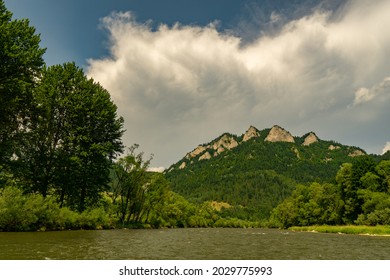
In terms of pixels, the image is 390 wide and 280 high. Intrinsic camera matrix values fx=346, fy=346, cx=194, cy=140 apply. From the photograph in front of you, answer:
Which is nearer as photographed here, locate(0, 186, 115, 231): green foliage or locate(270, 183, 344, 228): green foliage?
locate(0, 186, 115, 231): green foliage

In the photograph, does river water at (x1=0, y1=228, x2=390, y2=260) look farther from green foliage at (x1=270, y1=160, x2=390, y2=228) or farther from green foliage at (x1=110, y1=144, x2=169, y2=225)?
green foliage at (x1=270, y1=160, x2=390, y2=228)

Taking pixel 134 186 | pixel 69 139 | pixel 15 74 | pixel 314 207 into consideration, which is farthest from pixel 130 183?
pixel 314 207

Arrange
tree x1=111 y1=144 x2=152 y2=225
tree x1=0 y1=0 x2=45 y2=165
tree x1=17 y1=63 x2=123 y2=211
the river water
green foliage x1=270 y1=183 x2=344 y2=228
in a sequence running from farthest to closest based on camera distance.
Answer: green foliage x1=270 y1=183 x2=344 y2=228 → tree x1=111 y1=144 x2=152 y2=225 → tree x1=17 y1=63 x2=123 y2=211 → tree x1=0 y1=0 x2=45 y2=165 → the river water

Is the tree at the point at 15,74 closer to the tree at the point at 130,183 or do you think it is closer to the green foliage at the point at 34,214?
the green foliage at the point at 34,214

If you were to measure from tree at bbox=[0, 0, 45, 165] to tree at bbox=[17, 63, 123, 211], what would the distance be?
1720 mm

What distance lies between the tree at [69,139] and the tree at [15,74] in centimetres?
172

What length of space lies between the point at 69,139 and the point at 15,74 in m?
10.5

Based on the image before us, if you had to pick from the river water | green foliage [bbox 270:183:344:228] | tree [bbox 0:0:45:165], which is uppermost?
tree [bbox 0:0:45:165]

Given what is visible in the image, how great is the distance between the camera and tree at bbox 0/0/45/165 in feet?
102

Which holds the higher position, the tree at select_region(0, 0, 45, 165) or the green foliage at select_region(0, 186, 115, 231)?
the tree at select_region(0, 0, 45, 165)

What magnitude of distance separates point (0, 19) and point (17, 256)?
24.6 metres

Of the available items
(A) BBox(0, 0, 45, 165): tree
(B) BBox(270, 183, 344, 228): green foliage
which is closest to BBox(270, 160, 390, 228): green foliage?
(B) BBox(270, 183, 344, 228): green foliage

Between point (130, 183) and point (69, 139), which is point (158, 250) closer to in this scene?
point (69, 139)

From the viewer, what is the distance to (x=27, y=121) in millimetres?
36688
